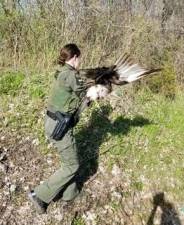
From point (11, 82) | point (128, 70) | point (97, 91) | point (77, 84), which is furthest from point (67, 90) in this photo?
point (11, 82)

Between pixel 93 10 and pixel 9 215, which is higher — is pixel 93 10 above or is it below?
above

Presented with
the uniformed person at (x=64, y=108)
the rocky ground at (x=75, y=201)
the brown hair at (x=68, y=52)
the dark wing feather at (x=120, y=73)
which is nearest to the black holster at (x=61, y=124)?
the uniformed person at (x=64, y=108)

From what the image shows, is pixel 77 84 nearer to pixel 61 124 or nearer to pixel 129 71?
pixel 61 124

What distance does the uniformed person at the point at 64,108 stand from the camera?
16.6 ft

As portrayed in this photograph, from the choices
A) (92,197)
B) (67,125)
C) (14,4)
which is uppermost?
(14,4)

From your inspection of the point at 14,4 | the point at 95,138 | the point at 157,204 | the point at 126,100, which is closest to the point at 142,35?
the point at 126,100

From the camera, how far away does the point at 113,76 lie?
16.7 feet

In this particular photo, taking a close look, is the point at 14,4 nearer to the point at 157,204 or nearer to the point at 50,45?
the point at 50,45

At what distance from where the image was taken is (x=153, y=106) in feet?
29.5

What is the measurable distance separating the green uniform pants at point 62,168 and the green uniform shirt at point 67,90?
0.21 m

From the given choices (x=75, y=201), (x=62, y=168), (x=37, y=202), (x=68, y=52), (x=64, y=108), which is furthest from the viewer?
(x=75, y=201)

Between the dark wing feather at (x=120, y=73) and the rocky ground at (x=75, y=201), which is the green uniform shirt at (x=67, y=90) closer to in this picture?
the dark wing feather at (x=120, y=73)

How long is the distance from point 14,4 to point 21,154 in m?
3.31

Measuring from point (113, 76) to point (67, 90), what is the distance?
528 mm
